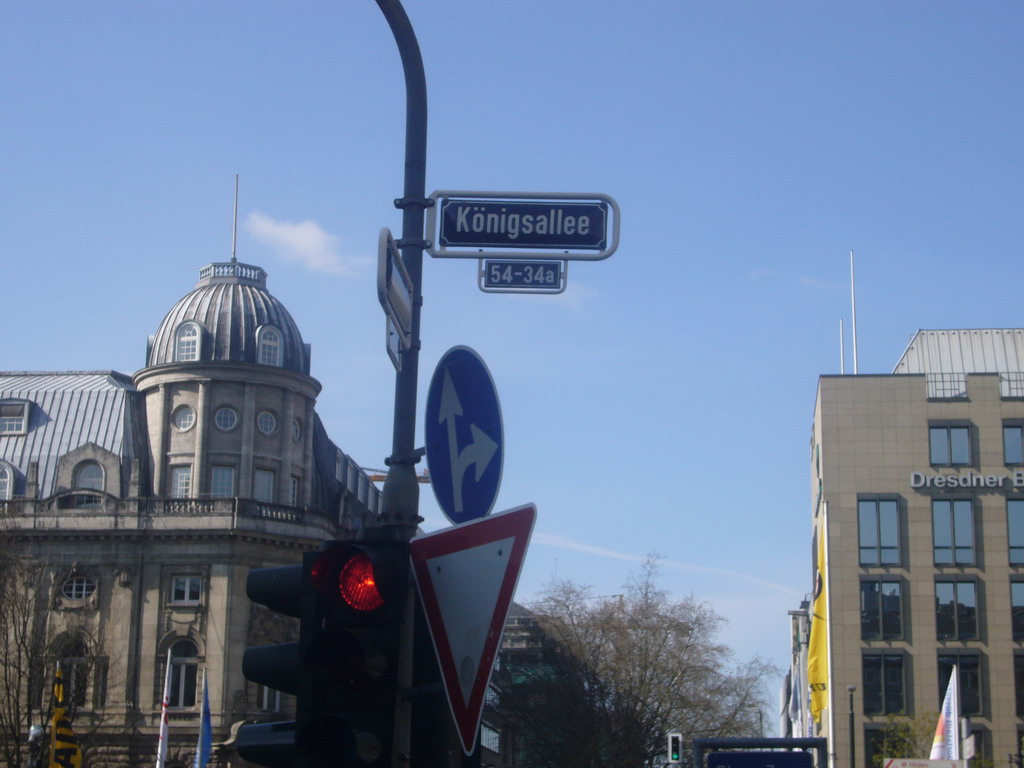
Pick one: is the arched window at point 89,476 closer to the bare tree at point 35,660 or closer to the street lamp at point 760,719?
the bare tree at point 35,660

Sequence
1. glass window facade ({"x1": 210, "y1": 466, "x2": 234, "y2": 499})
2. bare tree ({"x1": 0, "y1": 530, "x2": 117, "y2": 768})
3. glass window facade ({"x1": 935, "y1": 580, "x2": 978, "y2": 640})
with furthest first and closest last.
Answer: glass window facade ({"x1": 210, "y1": 466, "x2": 234, "y2": 499}) → glass window facade ({"x1": 935, "y1": 580, "x2": 978, "y2": 640}) → bare tree ({"x1": 0, "y1": 530, "x2": 117, "y2": 768})

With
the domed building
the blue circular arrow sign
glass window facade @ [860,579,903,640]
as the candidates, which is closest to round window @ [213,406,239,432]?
the domed building

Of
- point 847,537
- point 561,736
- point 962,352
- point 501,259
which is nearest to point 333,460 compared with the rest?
point 561,736

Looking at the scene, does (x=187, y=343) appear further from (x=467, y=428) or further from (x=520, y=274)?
(x=467, y=428)

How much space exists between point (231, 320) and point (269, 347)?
216 centimetres

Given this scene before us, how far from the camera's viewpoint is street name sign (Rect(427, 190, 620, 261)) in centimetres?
905

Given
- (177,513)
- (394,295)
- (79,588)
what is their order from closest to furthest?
(394,295) < (177,513) < (79,588)

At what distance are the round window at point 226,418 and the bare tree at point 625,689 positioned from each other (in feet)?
58.5

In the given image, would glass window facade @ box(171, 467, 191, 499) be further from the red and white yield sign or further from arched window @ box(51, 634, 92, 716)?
the red and white yield sign

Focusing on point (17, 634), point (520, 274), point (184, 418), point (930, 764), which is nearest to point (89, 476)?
point (184, 418)

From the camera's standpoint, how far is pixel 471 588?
22.0 feet

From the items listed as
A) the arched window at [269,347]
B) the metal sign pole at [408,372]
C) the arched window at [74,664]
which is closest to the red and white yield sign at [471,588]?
the metal sign pole at [408,372]

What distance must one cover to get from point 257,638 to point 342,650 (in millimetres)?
60566

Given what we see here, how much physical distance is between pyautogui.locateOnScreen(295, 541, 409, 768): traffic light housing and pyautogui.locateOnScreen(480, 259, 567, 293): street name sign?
298cm
